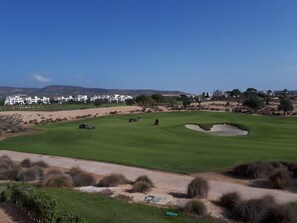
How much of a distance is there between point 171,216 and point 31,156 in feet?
66.5

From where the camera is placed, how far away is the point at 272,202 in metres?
14.5

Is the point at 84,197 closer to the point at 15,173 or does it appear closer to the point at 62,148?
the point at 15,173

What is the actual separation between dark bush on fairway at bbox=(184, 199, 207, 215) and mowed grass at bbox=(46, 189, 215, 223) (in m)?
0.44

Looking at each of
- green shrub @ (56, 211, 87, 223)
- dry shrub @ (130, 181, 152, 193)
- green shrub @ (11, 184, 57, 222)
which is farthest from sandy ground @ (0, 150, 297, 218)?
green shrub @ (56, 211, 87, 223)

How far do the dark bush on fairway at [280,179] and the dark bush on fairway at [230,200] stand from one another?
4.28 metres

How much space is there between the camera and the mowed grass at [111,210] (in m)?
13.0

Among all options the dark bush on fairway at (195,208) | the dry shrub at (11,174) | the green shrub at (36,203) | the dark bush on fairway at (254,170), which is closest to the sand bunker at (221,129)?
the dark bush on fairway at (254,170)

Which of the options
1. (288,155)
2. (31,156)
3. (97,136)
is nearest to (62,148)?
(31,156)

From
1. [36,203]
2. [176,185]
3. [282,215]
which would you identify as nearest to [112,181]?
[176,185]

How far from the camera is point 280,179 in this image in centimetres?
1891

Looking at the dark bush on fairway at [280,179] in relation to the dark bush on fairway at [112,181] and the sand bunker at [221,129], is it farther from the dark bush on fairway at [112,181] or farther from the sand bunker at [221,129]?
the sand bunker at [221,129]

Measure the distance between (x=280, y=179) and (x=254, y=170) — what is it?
104 inches

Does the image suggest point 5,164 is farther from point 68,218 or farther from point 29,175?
point 68,218

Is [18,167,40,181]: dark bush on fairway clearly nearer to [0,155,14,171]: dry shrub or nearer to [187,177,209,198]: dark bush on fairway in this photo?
[0,155,14,171]: dry shrub
